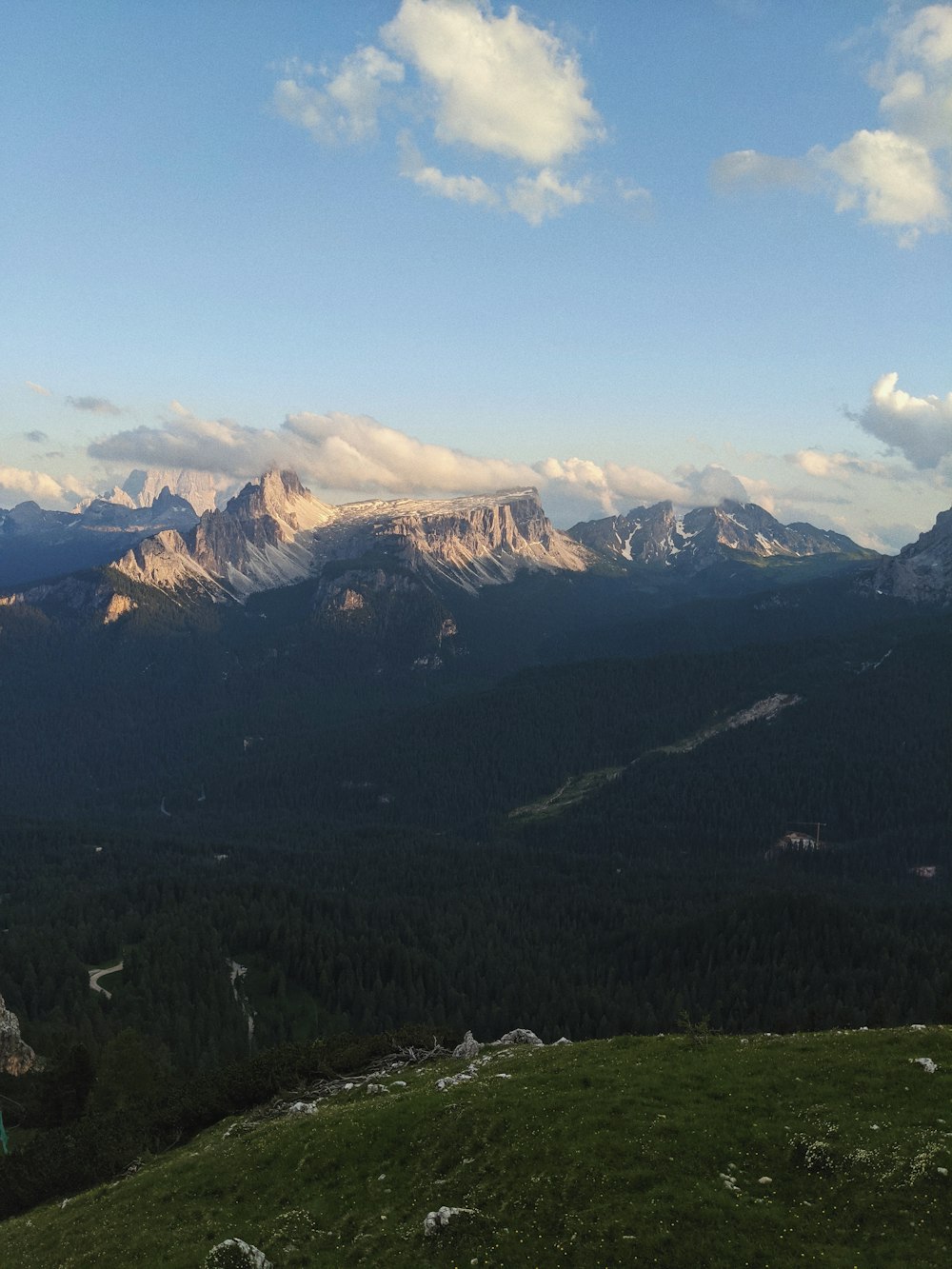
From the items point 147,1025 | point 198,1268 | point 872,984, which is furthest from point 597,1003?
point 198,1268

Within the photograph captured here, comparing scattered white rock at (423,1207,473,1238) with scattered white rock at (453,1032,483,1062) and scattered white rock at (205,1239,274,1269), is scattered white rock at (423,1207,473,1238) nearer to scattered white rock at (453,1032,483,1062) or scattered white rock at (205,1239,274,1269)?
scattered white rock at (205,1239,274,1269)

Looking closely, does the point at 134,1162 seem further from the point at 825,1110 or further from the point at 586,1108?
the point at 825,1110

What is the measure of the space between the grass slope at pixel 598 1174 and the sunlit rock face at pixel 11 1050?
78.8 metres

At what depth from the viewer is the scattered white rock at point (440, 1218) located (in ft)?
129

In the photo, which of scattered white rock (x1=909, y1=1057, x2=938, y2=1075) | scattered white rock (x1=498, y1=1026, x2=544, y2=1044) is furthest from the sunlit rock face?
scattered white rock (x1=909, y1=1057, x2=938, y2=1075)

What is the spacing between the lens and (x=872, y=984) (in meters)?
192

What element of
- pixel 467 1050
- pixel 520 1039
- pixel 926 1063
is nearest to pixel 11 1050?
pixel 467 1050

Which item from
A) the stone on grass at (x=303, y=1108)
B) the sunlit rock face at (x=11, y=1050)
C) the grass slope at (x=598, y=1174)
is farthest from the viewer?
the sunlit rock face at (x=11, y=1050)

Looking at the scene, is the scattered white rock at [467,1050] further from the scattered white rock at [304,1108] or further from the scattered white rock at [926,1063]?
the scattered white rock at [926,1063]

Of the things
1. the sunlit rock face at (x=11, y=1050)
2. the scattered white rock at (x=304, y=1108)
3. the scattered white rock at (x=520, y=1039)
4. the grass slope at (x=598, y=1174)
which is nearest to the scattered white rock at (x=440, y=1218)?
the grass slope at (x=598, y=1174)

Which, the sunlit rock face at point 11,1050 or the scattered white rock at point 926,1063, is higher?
the scattered white rock at point 926,1063

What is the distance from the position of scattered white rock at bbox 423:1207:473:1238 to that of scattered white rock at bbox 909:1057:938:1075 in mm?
28679

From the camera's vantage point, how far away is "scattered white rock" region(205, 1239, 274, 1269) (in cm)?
3922

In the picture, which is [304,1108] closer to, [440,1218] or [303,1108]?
[303,1108]
